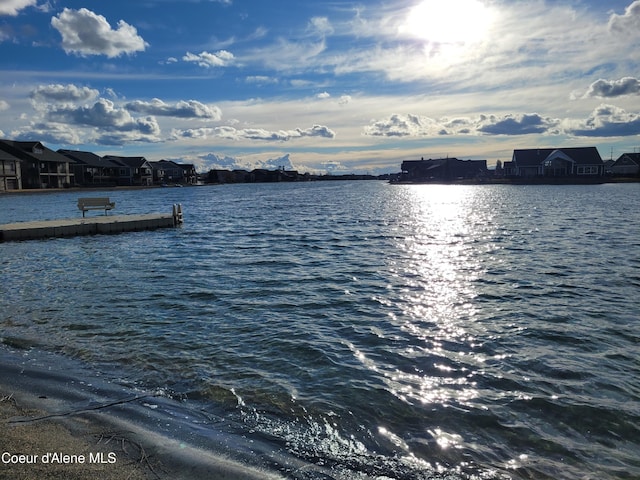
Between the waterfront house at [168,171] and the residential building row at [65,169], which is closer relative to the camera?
the residential building row at [65,169]

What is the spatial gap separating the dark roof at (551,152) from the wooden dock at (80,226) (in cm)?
11615

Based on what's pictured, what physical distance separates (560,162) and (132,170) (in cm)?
12895

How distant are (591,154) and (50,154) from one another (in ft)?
465

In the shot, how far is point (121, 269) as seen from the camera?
1825cm

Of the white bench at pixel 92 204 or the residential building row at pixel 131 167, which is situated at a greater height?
the residential building row at pixel 131 167

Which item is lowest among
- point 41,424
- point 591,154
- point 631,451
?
point 631,451

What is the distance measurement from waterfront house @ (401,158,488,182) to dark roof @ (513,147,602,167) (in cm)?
3791

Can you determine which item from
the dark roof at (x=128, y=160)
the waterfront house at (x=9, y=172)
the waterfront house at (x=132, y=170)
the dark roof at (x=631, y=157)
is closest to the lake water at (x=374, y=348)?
the waterfront house at (x=9, y=172)

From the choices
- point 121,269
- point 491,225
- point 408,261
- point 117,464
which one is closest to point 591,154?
point 491,225

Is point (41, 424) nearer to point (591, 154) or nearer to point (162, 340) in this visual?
point (162, 340)

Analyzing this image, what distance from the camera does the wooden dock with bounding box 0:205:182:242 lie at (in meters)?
26.5

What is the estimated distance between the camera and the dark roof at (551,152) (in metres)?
118

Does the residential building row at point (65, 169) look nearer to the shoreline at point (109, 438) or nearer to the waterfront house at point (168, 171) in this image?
the waterfront house at point (168, 171)

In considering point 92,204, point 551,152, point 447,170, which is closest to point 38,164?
point 92,204
